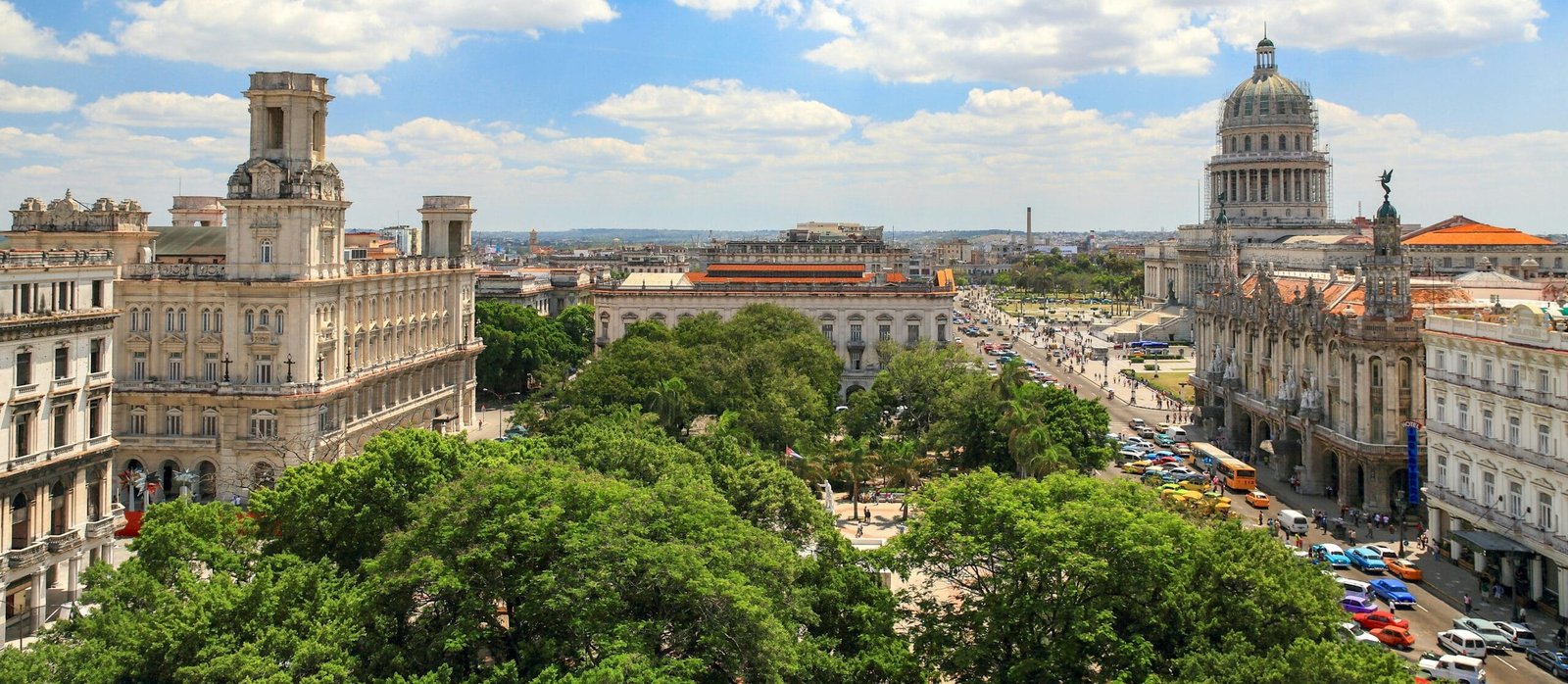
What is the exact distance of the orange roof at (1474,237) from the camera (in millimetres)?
146875

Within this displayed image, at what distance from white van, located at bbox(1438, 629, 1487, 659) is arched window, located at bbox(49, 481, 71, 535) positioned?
53093mm

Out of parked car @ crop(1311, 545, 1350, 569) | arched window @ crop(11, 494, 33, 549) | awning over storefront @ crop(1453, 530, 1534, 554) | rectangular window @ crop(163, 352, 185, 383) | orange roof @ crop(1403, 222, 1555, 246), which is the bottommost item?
parked car @ crop(1311, 545, 1350, 569)

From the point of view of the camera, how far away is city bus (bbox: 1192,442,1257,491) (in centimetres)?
7988

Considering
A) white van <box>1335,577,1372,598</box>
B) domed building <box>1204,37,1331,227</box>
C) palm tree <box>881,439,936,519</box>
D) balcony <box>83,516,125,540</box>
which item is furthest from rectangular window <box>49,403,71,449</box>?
domed building <box>1204,37,1331,227</box>

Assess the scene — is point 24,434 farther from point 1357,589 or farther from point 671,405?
point 1357,589

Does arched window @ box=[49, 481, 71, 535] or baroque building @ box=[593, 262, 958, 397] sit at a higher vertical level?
baroque building @ box=[593, 262, 958, 397]

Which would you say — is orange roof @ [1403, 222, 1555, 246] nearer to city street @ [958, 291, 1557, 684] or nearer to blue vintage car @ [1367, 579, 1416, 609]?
city street @ [958, 291, 1557, 684]

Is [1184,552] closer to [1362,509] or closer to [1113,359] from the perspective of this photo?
[1362,509]

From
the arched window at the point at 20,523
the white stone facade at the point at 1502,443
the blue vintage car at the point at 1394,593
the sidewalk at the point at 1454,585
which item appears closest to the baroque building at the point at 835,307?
the sidewalk at the point at 1454,585

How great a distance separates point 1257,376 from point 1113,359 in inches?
2645

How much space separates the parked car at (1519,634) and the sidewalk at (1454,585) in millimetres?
1670

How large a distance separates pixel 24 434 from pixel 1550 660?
185 ft

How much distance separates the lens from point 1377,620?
5150 centimetres

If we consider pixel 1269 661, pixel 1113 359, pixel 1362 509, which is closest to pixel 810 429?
pixel 1362 509
